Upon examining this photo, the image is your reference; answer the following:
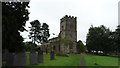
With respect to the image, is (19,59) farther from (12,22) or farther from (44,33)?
(44,33)

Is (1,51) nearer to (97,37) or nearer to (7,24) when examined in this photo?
(7,24)

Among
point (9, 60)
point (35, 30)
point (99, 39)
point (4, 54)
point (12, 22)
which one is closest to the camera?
point (12, 22)

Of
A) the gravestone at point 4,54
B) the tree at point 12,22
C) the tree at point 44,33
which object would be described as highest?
the tree at point 44,33

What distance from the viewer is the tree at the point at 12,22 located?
14656mm

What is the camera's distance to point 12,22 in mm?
14977

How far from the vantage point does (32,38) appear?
76188 millimetres

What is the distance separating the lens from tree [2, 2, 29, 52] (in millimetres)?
14656

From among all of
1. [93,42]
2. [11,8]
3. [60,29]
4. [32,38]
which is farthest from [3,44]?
[60,29]

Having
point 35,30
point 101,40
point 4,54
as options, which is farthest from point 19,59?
point 35,30

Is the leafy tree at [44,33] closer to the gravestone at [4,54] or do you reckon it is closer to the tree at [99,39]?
the tree at [99,39]

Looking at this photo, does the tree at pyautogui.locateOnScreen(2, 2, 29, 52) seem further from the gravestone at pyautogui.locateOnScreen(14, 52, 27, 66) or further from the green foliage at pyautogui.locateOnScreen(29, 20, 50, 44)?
the green foliage at pyautogui.locateOnScreen(29, 20, 50, 44)

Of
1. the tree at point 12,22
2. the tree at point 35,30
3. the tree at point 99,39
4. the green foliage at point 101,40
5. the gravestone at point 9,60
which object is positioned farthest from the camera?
the tree at point 35,30

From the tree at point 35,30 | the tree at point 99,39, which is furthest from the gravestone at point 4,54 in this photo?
the tree at point 35,30

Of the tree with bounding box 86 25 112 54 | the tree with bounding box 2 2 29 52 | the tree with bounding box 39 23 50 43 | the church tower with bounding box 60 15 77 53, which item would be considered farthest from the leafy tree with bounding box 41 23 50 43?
the tree with bounding box 2 2 29 52
